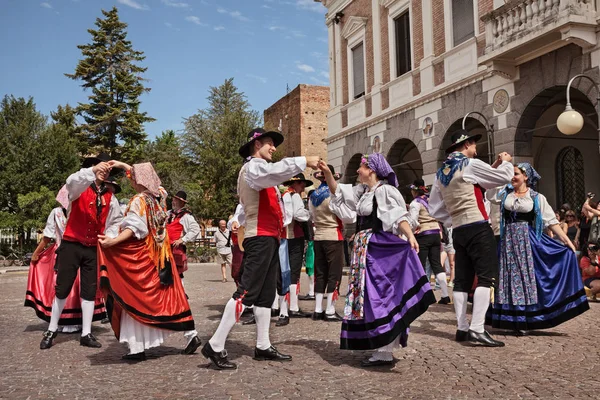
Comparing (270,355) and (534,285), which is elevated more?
(534,285)

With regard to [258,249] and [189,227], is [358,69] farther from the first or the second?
[258,249]

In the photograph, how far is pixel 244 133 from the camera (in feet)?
121

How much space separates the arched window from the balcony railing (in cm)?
428

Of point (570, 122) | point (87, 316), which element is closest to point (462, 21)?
point (570, 122)

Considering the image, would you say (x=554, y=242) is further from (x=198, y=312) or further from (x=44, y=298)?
(x=44, y=298)

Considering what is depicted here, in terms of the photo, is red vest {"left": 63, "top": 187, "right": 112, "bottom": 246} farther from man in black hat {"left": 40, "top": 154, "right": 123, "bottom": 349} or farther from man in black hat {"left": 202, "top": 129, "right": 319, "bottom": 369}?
man in black hat {"left": 202, "top": 129, "right": 319, "bottom": 369}

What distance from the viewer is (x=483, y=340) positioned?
5.67m

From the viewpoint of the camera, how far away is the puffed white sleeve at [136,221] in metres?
5.34

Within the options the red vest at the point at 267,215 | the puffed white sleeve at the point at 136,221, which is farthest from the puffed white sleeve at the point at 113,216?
the red vest at the point at 267,215

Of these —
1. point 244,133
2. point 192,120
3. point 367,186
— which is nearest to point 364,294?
point 367,186

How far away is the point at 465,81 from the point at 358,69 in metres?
6.71

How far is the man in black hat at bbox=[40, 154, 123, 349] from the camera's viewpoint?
20.5ft

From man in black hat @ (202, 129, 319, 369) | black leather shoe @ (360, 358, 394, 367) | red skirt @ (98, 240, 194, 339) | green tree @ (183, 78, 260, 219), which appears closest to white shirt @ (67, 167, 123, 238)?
red skirt @ (98, 240, 194, 339)

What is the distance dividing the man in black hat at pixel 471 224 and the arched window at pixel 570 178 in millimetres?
11570
